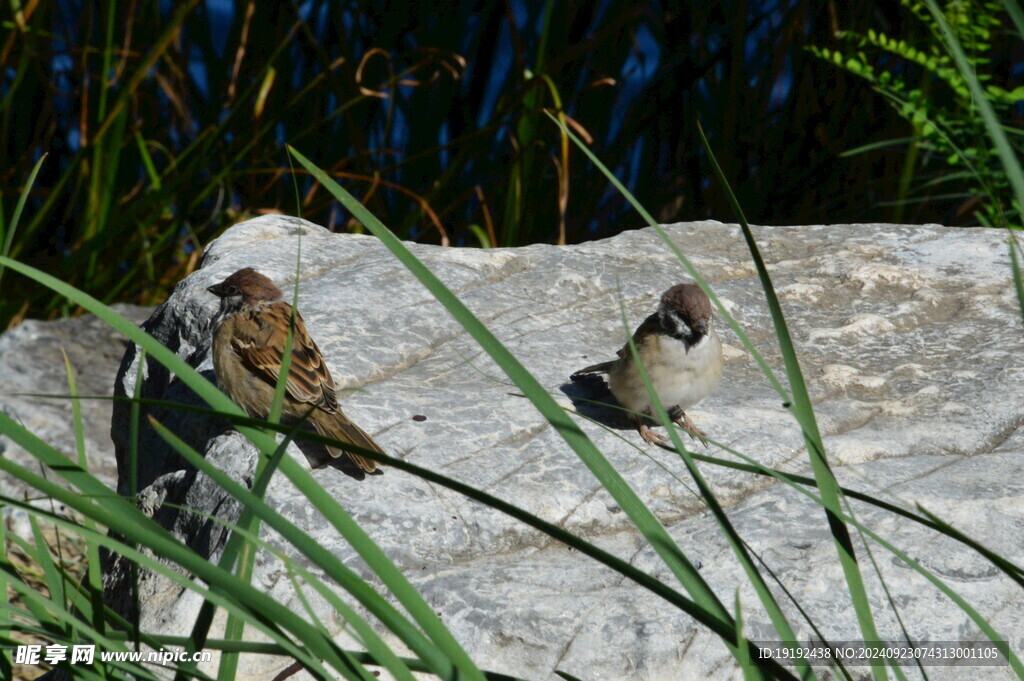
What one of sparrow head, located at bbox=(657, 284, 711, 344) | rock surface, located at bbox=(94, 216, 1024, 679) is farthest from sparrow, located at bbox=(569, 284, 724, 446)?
rock surface, located at bbox=(94, 216, 1024, 679)

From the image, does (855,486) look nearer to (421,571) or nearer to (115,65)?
(421,571)

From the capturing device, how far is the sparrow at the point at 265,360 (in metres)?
2.76

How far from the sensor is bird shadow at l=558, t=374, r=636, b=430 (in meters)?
3.09

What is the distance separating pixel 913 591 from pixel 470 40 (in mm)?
4191

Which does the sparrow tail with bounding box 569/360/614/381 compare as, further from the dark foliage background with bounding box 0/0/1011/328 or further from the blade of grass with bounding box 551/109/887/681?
the dark foliage background with bounding box 0/0/1011/328

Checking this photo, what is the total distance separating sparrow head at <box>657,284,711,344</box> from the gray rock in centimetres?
275

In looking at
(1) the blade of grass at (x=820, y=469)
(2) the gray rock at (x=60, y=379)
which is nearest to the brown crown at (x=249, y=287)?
(2) the gray rock at (x=60, y=379)

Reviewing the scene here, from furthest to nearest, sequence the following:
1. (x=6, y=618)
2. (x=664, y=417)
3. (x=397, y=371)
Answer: (x=397, y=371) → (x=6, y=618) → (x=664, y=417)

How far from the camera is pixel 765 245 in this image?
428 centimetres

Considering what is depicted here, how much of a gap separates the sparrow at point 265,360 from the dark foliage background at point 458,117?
2.25 metres

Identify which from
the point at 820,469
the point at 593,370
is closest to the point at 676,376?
the point at 593,370

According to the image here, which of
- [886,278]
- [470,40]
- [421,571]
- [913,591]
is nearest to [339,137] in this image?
[470,40]

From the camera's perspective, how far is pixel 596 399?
3.17 meters

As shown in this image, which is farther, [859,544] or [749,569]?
[859,544]
